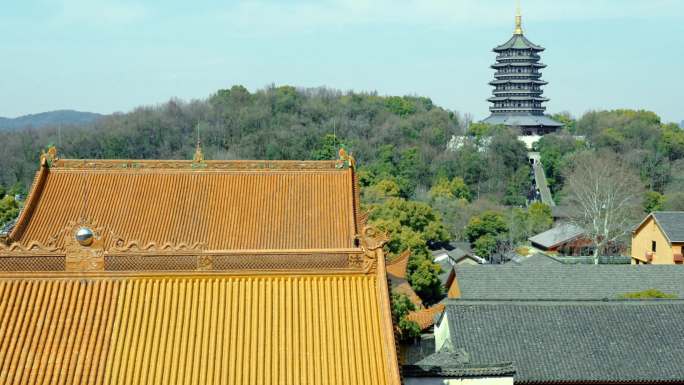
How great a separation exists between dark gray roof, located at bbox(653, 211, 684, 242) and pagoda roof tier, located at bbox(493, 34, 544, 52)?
43018 mm

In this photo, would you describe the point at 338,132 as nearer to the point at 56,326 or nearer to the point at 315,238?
the point at 315,238

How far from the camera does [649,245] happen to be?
34.4 metres

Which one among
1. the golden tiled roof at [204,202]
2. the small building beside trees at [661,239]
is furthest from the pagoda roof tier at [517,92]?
the golden tiled roof at [204,202]

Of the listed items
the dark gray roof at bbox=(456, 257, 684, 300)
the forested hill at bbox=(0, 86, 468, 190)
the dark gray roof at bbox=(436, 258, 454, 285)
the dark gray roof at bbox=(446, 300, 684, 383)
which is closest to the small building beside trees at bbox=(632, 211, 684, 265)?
the dark gray roof at bbox=(436, 258, 454, 285)

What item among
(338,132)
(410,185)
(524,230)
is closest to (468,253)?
(524,230)

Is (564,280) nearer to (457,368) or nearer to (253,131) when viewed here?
(457,368)

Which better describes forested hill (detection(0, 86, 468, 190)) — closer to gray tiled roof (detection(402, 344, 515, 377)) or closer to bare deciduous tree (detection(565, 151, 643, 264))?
bare deciduous tree (detection(565, 151, 643, 264))

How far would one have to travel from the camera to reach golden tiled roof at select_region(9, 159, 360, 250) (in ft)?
62.6

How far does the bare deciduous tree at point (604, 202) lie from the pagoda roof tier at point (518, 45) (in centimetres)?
2128

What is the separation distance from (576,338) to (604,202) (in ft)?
82.9

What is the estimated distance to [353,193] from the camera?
797 inches

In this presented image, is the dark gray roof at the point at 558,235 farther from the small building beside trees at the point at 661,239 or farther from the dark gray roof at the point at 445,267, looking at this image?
the small building beside trees at the point at 661,239

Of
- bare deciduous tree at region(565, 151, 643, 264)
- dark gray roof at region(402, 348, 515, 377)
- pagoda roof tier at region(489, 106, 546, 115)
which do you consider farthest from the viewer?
pagoda roof tier at region(489, 106, 546, 115)

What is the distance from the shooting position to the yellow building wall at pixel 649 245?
32562 millimetres
